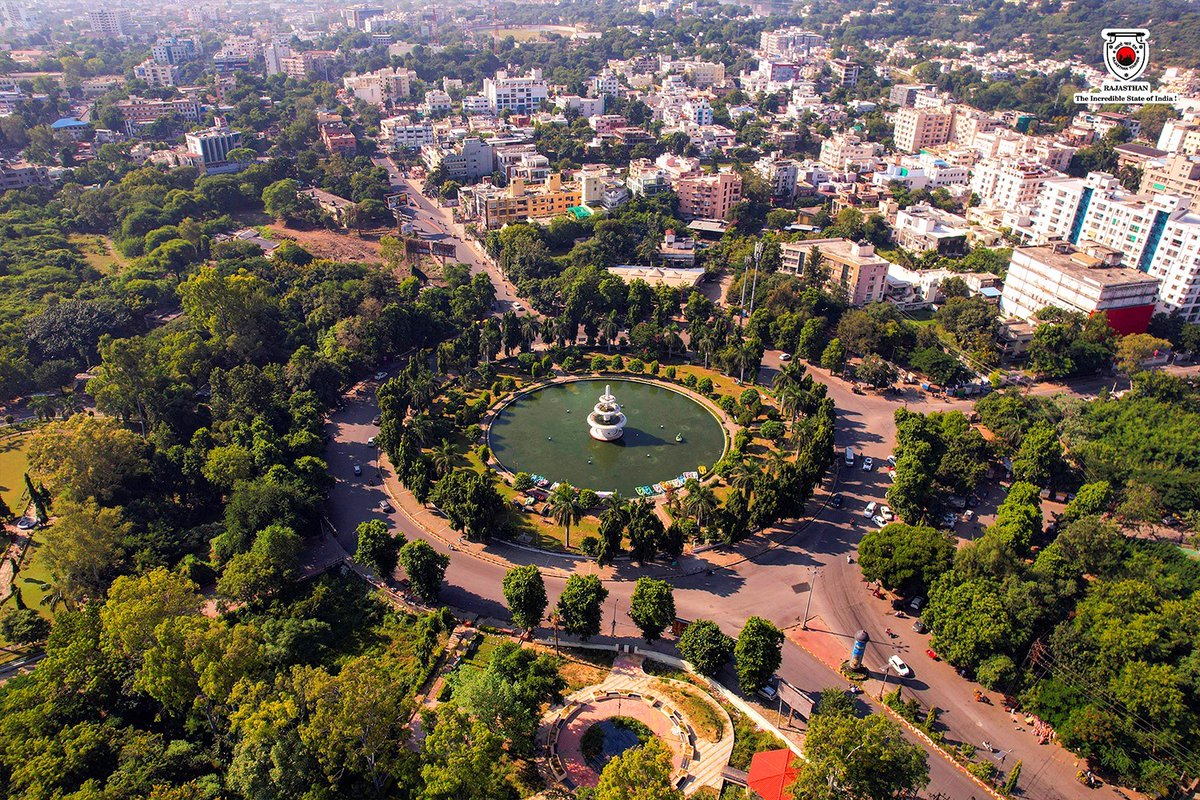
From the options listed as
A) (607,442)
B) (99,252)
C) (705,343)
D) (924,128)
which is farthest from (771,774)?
(924,128)

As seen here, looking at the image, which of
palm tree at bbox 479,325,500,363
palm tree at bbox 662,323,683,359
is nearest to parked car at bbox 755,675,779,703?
palm tree at bbox 662,323,683,359

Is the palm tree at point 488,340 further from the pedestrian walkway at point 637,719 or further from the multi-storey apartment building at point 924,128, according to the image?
the multi-storey apartment building at point 924,128

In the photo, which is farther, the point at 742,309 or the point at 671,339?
the point at 742,309

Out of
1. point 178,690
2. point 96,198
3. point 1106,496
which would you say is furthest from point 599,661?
point 96,198

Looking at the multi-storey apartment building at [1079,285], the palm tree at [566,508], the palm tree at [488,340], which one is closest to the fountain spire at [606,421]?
the palm tree at [566,508]

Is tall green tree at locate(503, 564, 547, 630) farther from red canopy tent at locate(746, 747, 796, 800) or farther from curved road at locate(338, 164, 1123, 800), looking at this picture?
red canopy tent at locate(746, 747, 796, 800)

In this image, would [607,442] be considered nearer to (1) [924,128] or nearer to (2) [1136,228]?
(2) [1136,228]

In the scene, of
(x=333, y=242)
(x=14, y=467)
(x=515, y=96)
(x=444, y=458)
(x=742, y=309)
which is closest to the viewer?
(x=444, y=458)

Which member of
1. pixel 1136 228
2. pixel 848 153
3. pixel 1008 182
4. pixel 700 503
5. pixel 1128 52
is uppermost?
pixel 1128 52

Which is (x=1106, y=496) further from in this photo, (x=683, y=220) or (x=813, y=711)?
(x=683, y=220)
